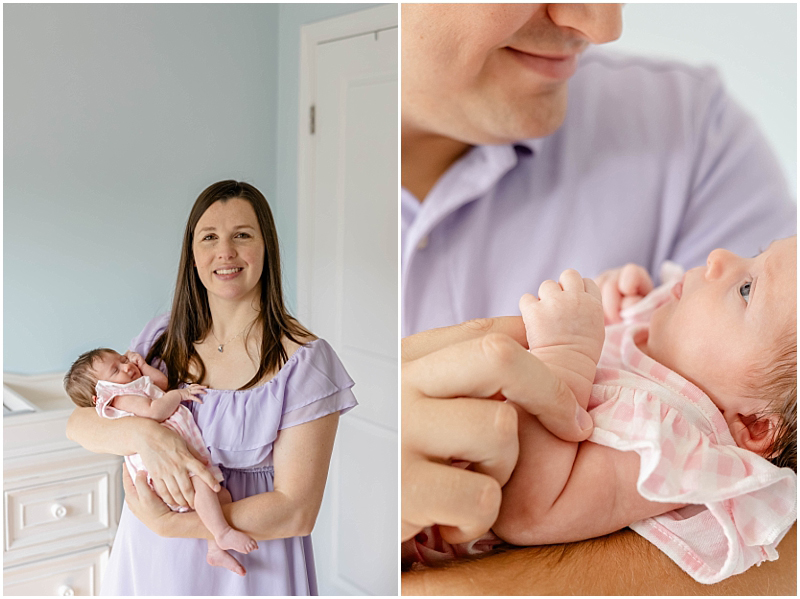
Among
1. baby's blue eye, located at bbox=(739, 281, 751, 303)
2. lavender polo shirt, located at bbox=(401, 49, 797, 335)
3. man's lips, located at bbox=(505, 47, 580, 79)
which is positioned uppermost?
man's lips, located at bbox=(505, 47, 580, 79)

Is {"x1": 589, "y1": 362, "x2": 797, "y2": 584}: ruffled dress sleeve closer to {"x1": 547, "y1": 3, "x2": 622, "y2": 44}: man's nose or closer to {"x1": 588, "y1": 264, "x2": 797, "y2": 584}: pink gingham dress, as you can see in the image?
{"x1": 588, "y1": 264, "x2": 797, "y2": 584}: pink gingham dress

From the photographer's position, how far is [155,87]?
3.14ft

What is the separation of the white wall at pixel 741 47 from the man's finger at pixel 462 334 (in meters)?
0.67

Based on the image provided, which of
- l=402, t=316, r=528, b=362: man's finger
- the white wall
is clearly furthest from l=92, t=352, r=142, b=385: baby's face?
the white wall

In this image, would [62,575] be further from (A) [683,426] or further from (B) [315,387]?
(A) [683,426]

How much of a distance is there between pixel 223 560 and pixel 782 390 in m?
0.83

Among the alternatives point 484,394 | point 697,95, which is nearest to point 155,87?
point 484,394

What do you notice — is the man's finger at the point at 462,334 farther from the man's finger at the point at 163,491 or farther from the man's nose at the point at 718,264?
the man's finger at the point at 163,491

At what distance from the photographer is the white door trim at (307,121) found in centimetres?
102

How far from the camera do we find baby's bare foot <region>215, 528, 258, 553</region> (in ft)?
3.02

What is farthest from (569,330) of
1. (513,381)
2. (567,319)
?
(513,381)

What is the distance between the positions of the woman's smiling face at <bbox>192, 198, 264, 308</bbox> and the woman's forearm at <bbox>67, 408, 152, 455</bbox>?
22cm

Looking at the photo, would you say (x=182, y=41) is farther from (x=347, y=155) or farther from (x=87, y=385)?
(x=87, y=385)

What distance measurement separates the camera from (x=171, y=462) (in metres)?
0.90
